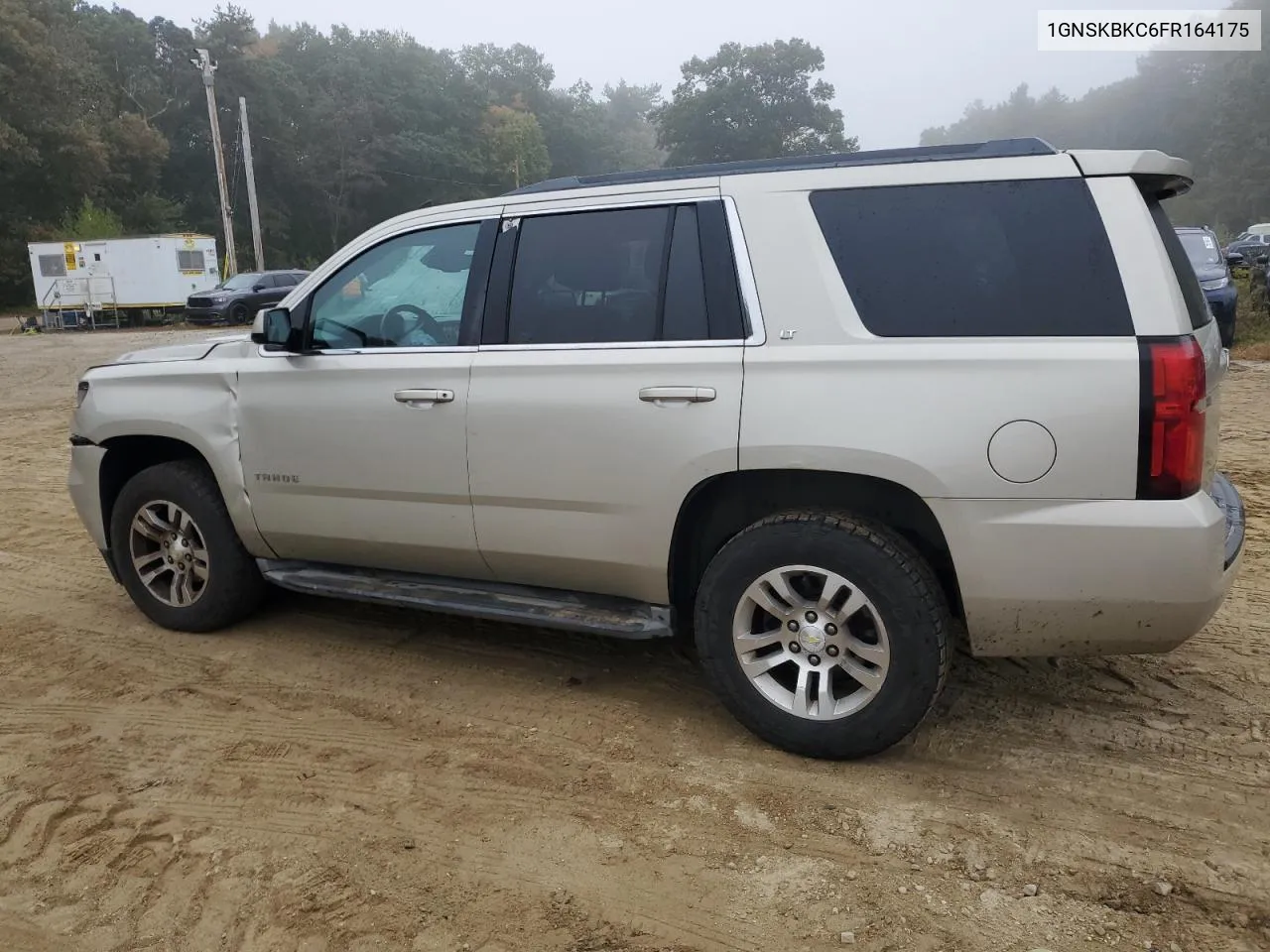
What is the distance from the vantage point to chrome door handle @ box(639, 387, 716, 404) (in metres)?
3.31

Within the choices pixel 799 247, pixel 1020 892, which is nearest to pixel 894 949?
pixel 1020 892

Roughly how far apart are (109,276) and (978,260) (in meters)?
30.6

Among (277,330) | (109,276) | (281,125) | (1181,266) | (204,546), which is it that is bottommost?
(204,546)

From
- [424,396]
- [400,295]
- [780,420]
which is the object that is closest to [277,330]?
[400,295]

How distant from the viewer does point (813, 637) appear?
3236mm

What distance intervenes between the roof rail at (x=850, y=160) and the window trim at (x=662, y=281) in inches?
4.3

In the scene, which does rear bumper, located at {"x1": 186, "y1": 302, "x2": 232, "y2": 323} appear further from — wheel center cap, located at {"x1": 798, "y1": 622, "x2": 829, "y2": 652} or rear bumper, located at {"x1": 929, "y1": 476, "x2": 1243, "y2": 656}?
rear bumper, located at {"x1": 929, "y1": 476, "x2": 1243, "y2": 656}

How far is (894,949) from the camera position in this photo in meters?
2.43

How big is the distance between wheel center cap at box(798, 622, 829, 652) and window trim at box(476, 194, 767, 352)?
0.96m

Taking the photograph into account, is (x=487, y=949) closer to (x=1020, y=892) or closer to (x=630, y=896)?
(x=630, y=896)

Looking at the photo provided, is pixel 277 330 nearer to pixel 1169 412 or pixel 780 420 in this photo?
pixel 780 420

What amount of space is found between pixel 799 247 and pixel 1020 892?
205 centimetres

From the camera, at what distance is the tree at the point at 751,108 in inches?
3187

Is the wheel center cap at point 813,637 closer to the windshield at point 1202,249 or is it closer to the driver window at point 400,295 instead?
the driver window at point 400,295
